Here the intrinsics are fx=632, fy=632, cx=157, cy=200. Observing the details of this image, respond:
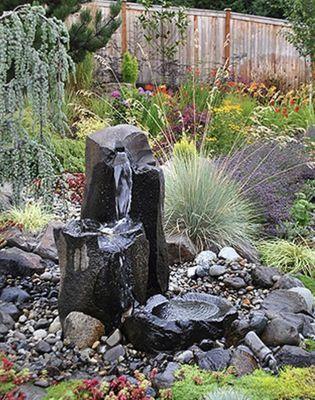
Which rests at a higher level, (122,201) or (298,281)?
(122,201)

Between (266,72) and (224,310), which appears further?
(266,72)

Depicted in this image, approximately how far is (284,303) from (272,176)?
2.06 m

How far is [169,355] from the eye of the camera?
3.58 m

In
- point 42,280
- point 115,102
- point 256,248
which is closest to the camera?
point 42,280

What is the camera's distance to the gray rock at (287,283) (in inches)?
181

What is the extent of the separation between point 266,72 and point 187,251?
32.4ft

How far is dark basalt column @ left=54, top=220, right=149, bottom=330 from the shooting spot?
12.1 ft

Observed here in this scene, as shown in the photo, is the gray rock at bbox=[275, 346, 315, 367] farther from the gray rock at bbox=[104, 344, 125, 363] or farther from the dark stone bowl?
the gray rock at bbox=[104, 344, 125, 363]

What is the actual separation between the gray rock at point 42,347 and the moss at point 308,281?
6.87 feet

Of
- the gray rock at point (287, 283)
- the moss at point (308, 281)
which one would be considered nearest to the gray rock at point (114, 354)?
the gray rock at point (287, 283)

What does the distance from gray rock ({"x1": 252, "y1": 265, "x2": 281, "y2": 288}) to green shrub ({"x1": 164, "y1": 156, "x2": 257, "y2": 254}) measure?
56 cm

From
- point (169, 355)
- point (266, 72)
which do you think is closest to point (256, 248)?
point (169, 355)

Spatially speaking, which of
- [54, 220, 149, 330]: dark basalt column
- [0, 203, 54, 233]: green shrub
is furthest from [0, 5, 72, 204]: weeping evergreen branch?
[0, 203, 54, 233]: green shrub

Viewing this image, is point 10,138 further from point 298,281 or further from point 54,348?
point 298,281
